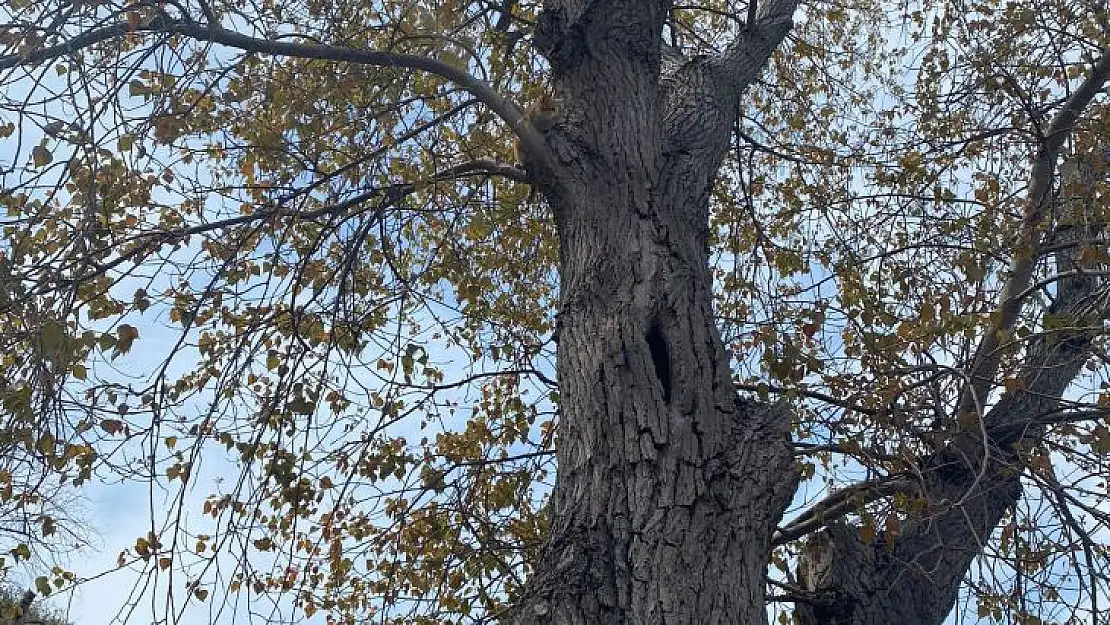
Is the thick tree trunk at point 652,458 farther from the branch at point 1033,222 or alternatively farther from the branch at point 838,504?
the branch at point 1033,222

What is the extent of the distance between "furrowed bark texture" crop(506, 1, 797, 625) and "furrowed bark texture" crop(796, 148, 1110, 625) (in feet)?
5.97

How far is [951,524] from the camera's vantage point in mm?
6262

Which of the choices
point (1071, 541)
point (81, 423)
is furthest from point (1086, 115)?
point (81, 423)

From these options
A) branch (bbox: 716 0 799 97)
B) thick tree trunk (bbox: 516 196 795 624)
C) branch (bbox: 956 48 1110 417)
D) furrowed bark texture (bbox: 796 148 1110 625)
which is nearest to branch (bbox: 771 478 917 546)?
furrowed bark texture (bbox: 796 148 1110 625)

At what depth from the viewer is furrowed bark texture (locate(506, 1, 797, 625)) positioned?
4.02 metres

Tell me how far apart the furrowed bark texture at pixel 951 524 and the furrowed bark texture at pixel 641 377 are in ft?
5.97

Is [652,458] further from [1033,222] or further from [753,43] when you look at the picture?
[1033,222]

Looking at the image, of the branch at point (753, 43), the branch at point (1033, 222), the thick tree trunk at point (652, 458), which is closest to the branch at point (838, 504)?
the branch at point (1033, 222)

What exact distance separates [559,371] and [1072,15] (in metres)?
4.73

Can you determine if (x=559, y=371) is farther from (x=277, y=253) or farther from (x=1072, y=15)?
(x=1072, y=15)

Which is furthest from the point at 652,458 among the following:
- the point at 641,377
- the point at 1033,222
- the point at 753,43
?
the point at 1033,222

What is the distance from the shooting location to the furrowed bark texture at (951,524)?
596 centimetres

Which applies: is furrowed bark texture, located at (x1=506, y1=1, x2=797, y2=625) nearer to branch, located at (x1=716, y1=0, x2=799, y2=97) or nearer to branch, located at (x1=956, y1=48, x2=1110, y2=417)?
branch, located at (x1=716, y1=0, x2=799, y2=97)

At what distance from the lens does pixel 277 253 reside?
6.06 meters
